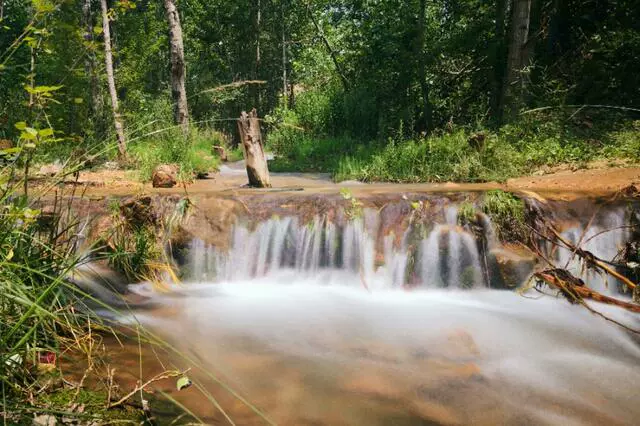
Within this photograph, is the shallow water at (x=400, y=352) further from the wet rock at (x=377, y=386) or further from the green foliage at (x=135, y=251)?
the green foliage at (x=135, y=251)

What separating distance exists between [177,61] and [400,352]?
929cm

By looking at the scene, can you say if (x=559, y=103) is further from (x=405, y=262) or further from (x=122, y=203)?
(x=122, y=203)

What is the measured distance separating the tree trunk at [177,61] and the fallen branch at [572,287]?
8.03 meters

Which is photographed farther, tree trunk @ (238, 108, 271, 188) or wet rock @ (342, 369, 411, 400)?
tree trunk @ (238, 108, 271, 188)

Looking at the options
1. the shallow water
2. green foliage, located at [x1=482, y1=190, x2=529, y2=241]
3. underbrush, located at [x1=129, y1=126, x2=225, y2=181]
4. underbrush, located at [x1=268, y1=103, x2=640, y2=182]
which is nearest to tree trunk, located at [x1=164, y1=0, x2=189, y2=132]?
underbrush, located at [x1=129, y1=126, x2=225, y2=181]

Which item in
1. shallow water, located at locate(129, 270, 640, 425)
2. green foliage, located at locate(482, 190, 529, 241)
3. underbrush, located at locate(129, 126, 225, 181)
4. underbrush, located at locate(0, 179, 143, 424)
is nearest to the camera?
underbrush, located at locate(0, 179, 143, 424)

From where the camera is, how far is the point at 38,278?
264cm

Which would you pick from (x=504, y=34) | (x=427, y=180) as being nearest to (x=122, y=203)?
(x=427, y=180)

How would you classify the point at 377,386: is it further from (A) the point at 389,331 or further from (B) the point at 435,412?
(A) the point at 389,331

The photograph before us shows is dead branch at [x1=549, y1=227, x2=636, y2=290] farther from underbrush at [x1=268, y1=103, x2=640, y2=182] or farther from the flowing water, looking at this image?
underbrush at [x1=268, y1=103, x2=640, y2=182]

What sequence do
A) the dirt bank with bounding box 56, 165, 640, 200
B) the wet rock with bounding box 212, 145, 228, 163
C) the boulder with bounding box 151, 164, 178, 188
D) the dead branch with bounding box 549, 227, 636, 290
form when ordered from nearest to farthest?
the dead branch with bounding box 549, 227, 636, 290 → the dirt bank with bounding box 56, 165, 640, 200 → the boulder with bounding box 151, 164, 178, 188 → the wet rock with bounding box 212, 145, 228, 163

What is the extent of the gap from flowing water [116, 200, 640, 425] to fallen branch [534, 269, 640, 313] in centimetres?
11

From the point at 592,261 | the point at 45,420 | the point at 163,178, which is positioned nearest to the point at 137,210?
the point at 163,178

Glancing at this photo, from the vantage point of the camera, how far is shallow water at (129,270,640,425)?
2.73 m
